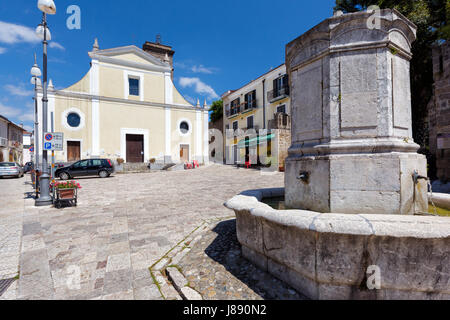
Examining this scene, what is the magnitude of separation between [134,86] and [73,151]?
27.0 feet

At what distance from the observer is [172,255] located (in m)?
3.07

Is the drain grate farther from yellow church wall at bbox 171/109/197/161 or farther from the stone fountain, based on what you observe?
yellow church wall at bbox 171/109/197/161

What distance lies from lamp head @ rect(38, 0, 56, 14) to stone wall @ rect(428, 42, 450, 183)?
13.3 metres

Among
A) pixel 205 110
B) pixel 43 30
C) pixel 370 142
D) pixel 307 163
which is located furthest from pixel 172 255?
pixel 205 110

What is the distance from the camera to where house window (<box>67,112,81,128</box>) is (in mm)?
18016

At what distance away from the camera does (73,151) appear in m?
18.1

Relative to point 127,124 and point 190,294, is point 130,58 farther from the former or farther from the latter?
point 190,294

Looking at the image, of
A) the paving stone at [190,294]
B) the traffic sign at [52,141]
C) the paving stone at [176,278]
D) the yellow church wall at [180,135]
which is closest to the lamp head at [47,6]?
the traffic sign at [52,141]

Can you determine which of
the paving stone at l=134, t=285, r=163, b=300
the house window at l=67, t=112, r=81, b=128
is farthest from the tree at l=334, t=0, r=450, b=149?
the house window at l=67, t=112, r=81, b=128

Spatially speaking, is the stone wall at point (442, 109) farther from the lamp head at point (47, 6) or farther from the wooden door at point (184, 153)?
the wooden door at point (184, 153)

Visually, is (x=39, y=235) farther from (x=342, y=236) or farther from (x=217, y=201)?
(x=342, y=236)

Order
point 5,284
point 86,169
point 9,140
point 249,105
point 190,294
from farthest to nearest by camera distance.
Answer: point 9,140, point 249,105, point 86,169, point 5,284, point 190,294

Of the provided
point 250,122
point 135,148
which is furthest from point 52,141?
point 250,122

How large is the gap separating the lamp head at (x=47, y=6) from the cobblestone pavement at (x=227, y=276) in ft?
24.9
